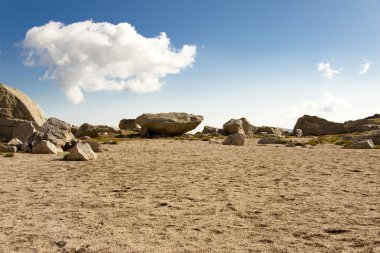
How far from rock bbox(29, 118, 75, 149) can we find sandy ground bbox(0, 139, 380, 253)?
21.3 feet

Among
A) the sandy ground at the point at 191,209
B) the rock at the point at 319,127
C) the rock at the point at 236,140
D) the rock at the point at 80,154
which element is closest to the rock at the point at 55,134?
the rock at the point at 80,154

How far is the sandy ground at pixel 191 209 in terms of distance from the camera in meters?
5.71

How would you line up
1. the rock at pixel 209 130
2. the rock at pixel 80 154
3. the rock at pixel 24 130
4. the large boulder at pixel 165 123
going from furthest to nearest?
the rock at pixel 209 130 < the large boulder at pixel 165 123 < the rock at pixel 24 130 < the rock at pixel 80 154

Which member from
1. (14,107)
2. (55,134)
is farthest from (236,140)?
(14,107)

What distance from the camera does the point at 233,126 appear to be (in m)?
40.8

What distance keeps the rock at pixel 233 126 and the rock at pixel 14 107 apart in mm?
20458

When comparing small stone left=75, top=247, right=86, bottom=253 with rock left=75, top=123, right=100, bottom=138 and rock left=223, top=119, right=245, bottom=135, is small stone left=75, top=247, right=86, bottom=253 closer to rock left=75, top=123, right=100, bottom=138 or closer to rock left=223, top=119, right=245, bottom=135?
rock left=75, top=123, right=100, bottom=138

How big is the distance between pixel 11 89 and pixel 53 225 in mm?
25379

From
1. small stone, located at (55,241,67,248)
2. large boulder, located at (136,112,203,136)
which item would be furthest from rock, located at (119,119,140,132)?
small stone, located at (55,241,67,248)

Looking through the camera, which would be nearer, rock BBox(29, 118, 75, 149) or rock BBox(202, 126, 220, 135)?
rock BBox(29, 118, 75, 149)

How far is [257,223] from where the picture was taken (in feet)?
22.0

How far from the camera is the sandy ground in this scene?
18.7 ft

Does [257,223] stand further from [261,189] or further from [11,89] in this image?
[11,89]

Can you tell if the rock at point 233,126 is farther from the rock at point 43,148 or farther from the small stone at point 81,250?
the small stone at point 81,250
